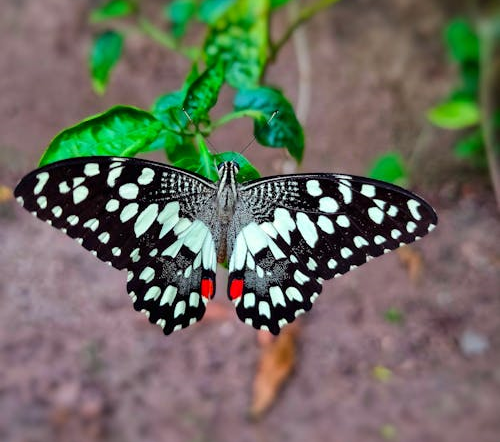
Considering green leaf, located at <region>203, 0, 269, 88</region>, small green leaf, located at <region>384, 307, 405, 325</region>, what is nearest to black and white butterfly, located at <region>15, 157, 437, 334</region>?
green leaf, located at <region>203, 0, 269, 88</region>

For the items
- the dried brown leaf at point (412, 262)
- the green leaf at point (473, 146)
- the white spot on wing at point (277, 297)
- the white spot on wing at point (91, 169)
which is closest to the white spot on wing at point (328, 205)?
the white spot on wing at point (277, 297)

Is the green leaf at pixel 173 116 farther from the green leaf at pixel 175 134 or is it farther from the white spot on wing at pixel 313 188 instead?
the white spot on wing at pixel 313 188

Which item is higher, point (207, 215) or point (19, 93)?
point (19, 93)

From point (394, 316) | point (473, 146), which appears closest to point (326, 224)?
point (394, 316)

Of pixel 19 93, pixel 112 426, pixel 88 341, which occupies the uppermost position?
pixel 19 93

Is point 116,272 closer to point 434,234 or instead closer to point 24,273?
point 24,273

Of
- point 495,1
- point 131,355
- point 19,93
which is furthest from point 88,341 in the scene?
point 495,1
